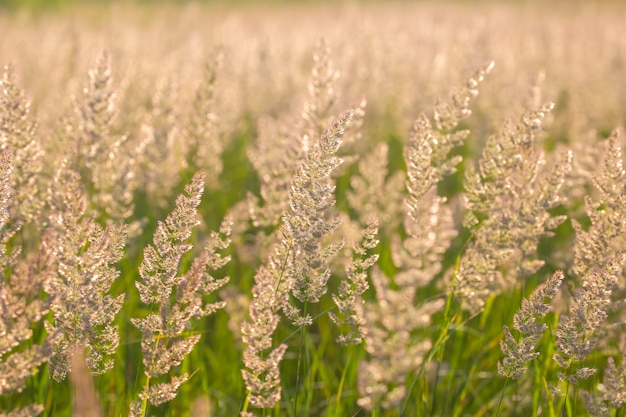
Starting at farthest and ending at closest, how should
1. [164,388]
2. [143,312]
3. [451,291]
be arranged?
1. [143,312]
2. [451,291]
3. [164,388]

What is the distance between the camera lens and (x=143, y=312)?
8.93ft

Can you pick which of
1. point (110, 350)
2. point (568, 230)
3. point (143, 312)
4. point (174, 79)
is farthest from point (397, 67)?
point (110, 350)

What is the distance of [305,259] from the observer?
1.51 meters

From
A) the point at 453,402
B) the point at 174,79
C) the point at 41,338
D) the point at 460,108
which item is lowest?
the point at 453,402

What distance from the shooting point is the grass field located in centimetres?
141

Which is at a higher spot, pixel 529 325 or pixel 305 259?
pixel 305 259

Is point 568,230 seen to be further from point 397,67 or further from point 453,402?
point 397,67

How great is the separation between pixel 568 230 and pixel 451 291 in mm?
2100

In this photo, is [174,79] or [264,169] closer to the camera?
[264,169]

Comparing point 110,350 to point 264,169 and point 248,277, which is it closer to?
point 264,169

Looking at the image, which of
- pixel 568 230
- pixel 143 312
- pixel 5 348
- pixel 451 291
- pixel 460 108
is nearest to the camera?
pixel 5 348

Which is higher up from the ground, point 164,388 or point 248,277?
point 248,277

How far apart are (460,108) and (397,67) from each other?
3.32 meters

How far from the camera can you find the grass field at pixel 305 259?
141 cm
